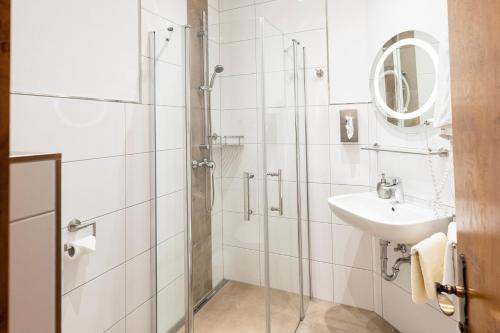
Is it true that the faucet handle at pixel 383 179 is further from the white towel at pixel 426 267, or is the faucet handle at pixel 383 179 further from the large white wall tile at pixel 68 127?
the large white wall tile at pixel 68 127

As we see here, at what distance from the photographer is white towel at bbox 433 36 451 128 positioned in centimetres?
126

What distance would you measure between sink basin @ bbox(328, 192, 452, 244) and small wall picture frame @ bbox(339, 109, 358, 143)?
1.45 ft

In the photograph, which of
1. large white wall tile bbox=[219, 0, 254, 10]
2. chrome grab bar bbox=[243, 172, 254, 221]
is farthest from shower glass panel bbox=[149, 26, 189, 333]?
large white wall tile bbox=[219, 0, 254, 10]

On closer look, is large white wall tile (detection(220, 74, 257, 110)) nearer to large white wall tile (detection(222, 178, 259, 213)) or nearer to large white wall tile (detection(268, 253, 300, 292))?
large white wall tile (detection(222, 178, 259, 213))

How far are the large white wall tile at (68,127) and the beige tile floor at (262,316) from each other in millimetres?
1200

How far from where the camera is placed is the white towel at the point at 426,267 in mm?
1228

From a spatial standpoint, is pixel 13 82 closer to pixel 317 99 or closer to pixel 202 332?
pixel 202 332

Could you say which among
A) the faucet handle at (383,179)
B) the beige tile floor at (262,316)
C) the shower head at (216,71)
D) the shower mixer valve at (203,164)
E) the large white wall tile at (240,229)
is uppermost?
the shower head at (216,71)

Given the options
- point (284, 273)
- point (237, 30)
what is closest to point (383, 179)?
point (284, 273)

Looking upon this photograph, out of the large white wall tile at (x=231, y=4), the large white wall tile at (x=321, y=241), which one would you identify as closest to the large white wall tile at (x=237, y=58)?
the large white wall tile at (x=231, y=4)

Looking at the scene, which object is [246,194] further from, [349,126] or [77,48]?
[77,48]

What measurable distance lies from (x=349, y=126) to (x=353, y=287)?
1.29 meters

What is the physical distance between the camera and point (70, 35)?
1304 millimetres

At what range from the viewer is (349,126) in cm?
223
